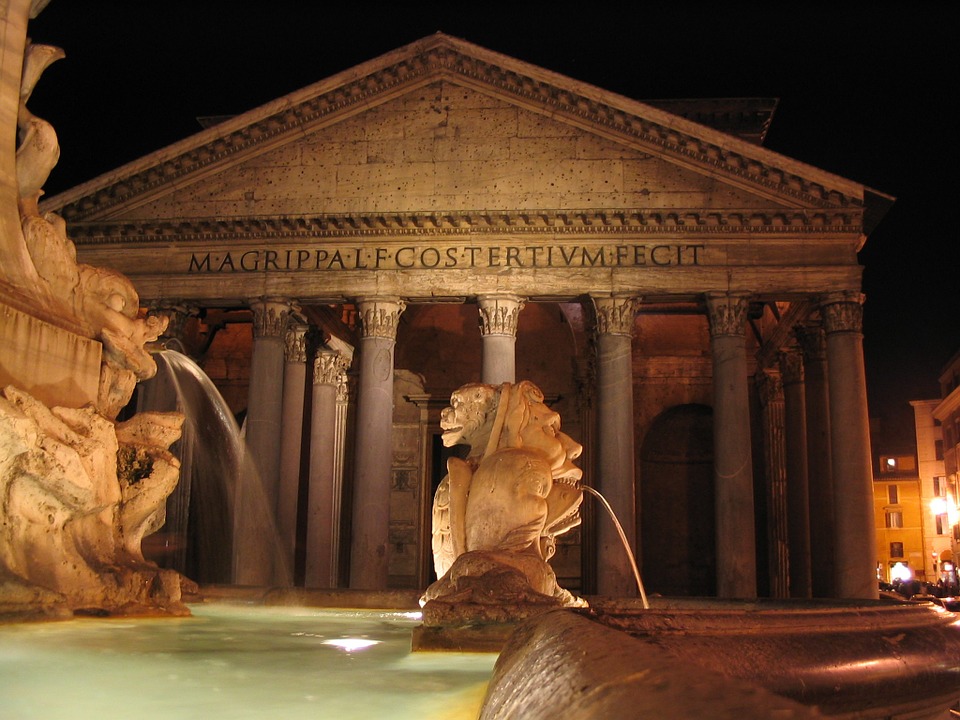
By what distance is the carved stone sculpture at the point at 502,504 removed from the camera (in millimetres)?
5137

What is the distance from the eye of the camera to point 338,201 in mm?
19250

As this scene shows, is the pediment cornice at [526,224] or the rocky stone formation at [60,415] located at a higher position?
the pediment cornice at [526,224]

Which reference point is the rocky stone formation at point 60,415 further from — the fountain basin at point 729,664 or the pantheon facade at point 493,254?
the pantheon facade at point 493,254

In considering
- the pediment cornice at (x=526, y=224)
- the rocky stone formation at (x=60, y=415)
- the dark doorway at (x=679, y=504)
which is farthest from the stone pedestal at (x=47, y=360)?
the dark doorway at (x=679, y=504)

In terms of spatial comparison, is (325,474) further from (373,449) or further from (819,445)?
(819,445)

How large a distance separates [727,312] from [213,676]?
51.4ft

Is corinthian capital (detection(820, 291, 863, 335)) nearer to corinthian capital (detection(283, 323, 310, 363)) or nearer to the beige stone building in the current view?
corinthian capital (detection(283, 323, 310, 363))

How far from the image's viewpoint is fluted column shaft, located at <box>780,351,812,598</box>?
21.4m

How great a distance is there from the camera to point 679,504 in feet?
81.0

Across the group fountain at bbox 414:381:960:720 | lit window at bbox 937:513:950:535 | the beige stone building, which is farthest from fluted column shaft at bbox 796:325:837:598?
lit window at bbox 937:513:950:535

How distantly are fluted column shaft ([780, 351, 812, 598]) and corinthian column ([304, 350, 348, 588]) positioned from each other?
10619mm

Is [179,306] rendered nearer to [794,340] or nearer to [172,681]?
[794,340]

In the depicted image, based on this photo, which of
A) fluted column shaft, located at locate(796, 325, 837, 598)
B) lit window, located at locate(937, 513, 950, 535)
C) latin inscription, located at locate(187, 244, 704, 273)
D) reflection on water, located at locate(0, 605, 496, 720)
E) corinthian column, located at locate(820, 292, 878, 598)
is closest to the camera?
reflection on water, located at locate(0, 605, 496, 720)

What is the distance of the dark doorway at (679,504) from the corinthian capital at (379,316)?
9.14m
